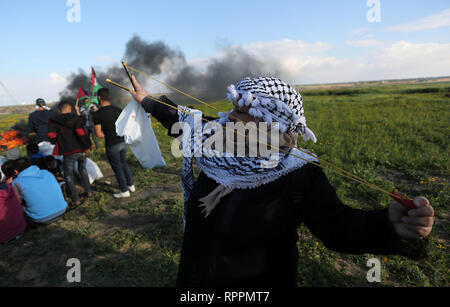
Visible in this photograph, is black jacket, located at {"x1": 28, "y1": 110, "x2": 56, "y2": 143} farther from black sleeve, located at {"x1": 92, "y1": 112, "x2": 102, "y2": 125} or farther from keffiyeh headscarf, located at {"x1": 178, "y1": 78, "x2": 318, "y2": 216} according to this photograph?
keffiyeh headscarf, located at {"x1": 178, "y1": 78, "x2": 318, "y2": 216}

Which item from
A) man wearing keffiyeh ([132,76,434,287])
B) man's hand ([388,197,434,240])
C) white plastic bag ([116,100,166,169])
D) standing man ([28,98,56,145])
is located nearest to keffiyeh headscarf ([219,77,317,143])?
man wearing keffiyeh ([132,76,434,287])

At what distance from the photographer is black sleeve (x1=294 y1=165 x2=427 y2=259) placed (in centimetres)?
108

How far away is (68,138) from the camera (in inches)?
183

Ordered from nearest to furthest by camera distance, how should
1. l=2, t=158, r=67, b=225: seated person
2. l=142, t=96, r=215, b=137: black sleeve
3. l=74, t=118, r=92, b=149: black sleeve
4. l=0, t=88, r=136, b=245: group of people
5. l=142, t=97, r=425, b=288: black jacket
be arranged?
l=142, t=97, r=425, b=288: black jacket → l=142, t=96, r=215, b=137: black sleeve → l=0, t=88, r=136, b=245: group of people → l=2, t=158, r=67, b=225: seated person → l=74, t=118, r=92, b=149: black sleeve

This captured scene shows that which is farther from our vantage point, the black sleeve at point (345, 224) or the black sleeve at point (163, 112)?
the black sleeve at point (163, 112)

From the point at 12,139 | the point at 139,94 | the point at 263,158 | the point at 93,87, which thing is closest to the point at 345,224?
the point at 263,158

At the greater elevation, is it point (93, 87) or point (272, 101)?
point (93, 87)

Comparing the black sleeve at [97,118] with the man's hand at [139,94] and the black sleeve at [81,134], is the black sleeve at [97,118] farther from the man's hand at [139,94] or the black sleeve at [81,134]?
the man's hand at [139,94]

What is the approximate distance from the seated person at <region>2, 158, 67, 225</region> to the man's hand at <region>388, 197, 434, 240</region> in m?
4.88

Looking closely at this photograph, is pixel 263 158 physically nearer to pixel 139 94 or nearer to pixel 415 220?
pixel 415 220

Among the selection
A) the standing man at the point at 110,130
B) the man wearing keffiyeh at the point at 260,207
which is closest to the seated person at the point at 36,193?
the standing man at the point at 110,130

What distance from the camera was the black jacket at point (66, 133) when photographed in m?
4.62

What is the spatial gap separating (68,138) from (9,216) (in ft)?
5.31
